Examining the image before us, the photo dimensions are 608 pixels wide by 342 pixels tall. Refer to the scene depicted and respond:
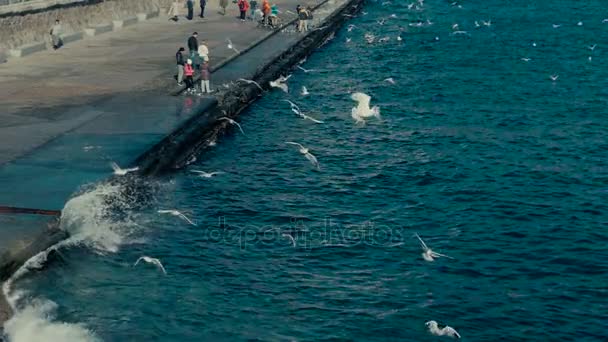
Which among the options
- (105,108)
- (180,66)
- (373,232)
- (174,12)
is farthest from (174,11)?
(373,232)

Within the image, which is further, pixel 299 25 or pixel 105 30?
pixel 299 25

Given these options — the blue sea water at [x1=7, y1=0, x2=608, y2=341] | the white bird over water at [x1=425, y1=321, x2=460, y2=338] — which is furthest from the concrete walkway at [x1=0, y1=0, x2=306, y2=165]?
the white bird over water at [x1=425, y1=321, x2=460, y2=338]

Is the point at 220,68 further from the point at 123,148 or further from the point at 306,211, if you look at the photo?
the point at 306,211

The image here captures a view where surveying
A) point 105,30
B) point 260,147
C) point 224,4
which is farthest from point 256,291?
point 224,4

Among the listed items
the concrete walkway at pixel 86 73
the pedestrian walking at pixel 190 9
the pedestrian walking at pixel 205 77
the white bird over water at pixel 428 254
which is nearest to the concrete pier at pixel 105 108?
the concrete walkway at pixel 86 73

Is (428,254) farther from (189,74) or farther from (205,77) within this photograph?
(189,74)

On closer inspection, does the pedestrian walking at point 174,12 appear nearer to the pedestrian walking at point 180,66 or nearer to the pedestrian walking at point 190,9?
the pedestrian walking at point 190,9
